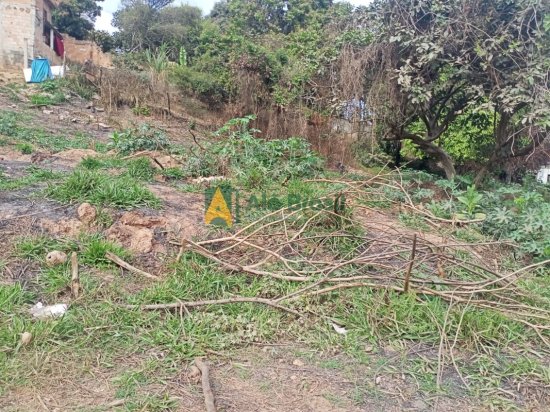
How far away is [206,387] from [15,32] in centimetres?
1583

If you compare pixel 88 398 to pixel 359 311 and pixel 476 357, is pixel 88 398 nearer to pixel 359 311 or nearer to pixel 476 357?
pixel 359 311

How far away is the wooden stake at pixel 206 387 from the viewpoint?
5.65 feet

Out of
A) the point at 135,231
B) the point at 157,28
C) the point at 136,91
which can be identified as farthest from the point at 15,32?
the point at 135,231

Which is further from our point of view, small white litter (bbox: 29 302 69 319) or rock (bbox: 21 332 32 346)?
small white litter (bbox: 29 302 69 319)

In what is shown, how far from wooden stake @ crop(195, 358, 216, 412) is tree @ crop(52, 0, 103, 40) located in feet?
68.9

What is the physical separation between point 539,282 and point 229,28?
11729 mm

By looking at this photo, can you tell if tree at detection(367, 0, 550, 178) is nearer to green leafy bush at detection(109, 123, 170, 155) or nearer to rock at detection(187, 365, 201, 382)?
green leafy bush at detection(109, 123, 170, 155)

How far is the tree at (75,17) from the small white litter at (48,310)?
20211 millimetres

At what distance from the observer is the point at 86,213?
3371 millimetres

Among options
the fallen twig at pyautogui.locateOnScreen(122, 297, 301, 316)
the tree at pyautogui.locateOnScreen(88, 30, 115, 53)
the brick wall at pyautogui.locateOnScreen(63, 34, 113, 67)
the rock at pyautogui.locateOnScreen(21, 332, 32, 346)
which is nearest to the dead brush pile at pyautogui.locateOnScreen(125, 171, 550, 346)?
the fallen twig at pyautogui.locateOnScreen(122, 297, 301, 316)

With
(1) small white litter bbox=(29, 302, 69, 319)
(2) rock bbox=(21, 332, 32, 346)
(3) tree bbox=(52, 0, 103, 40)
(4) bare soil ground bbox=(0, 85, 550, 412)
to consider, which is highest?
(3) tree bbox=(52, 0, 103, 40)

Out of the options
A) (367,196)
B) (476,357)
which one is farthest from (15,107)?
(476,357)

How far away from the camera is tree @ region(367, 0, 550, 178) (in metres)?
5.06

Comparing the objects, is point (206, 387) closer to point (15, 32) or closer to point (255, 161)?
point (255, 161)
